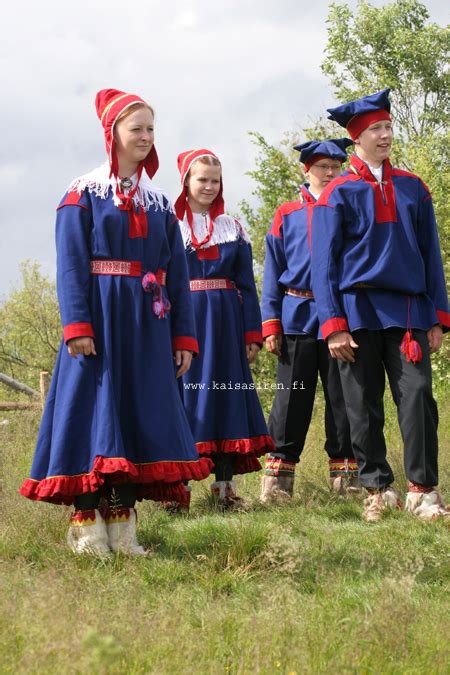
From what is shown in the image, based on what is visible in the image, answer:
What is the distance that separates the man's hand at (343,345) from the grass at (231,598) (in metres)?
0.91

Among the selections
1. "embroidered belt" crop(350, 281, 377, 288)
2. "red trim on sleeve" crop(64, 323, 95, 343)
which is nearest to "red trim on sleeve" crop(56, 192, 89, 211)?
"red trim on sleeve" crop(64, 323, 95, 343)

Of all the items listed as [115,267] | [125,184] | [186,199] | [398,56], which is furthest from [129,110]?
[398,56]

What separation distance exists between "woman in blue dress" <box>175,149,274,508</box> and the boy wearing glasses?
0.14 metres

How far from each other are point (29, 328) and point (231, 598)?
31514mm

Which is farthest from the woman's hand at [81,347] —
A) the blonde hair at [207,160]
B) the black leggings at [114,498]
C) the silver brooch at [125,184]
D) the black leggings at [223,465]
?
the blonde hair at [207,160]

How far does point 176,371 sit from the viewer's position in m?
5.11

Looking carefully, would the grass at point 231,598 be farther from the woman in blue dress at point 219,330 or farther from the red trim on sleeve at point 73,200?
the red trim on sleeve at point 73,200

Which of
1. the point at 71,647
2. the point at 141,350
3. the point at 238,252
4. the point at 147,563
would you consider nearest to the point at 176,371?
the point at 141,350

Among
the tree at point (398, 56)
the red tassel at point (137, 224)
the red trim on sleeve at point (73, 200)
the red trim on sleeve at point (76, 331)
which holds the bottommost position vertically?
the red trim on sleeve at point (76, 331)

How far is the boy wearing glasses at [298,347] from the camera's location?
6.49 m

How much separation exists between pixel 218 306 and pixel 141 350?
1930 millimetres

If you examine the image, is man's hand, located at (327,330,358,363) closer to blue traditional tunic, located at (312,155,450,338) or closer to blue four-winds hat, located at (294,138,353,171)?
blue traditional tunic, located at (312,155,450,338)

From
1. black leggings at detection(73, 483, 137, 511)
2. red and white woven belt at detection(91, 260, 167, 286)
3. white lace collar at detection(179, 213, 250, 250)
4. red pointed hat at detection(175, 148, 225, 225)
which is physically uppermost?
red pointed hat at detection(175, 148, 225, 225)

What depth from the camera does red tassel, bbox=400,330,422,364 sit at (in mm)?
5430
